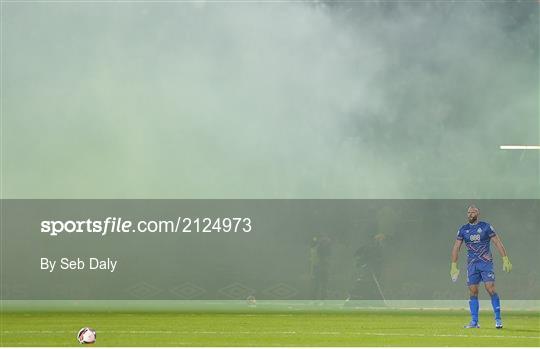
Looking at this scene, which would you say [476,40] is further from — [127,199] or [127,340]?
[127,340]

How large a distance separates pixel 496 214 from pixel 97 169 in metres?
12.9

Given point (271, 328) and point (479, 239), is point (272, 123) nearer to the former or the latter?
point (271, 328)

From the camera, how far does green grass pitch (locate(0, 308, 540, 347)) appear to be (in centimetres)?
2078

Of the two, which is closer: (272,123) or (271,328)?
(271,328)

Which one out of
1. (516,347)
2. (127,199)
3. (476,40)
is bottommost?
(516,347)

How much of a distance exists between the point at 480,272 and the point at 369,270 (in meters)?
12.0

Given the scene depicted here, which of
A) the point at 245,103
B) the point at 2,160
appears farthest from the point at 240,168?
the point at 2,160

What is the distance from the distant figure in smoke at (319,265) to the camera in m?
35.5

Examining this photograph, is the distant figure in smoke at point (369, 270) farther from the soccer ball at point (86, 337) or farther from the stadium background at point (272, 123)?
the soccer ball at point (86, 337)

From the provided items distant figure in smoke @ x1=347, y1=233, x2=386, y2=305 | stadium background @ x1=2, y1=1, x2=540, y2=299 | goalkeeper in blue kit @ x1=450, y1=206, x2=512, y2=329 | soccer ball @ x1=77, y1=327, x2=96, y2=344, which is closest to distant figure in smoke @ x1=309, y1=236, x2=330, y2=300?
stadium background @ x1=2, y1=1, x2=540, y2=299

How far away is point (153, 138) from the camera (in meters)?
37.2

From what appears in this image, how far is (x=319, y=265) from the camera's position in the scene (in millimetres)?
35719

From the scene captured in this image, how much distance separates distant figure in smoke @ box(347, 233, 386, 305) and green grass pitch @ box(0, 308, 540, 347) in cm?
207

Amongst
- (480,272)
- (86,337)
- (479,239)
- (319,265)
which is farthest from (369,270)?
(86,337)
